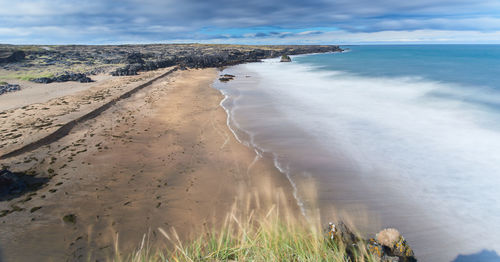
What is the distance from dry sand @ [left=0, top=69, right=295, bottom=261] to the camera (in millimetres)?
4484

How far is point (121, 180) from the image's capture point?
6.42 metres

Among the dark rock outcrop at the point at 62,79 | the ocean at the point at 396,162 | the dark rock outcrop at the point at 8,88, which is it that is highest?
the dark rock outcrop at the point at 62,79

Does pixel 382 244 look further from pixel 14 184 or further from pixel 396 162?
pixel 14 184

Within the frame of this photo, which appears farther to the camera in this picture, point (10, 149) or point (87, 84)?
point (87, 84)

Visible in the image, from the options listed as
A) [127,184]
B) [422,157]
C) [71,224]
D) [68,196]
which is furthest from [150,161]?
[422,157]

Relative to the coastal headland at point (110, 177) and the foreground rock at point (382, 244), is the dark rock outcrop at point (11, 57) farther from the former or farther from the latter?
the foreground rock at point (382, 244)

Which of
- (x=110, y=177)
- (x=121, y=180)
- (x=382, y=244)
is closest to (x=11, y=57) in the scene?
(x=110, y=177)

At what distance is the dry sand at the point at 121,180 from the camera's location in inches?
177

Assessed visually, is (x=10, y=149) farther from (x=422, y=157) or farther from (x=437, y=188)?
(x=422, y=157)

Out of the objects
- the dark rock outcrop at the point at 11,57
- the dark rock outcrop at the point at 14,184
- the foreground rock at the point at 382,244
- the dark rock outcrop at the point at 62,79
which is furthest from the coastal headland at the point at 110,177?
the dark rock outcrop at the point at 11,57

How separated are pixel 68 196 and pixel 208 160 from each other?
3.65m

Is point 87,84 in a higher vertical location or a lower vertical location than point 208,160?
higher

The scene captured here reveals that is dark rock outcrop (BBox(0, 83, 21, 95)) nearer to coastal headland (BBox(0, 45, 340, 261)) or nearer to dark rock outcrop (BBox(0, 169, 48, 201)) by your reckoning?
coastal headland (BBox(0, 45, 340, 261))

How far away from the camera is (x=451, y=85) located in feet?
77.3
